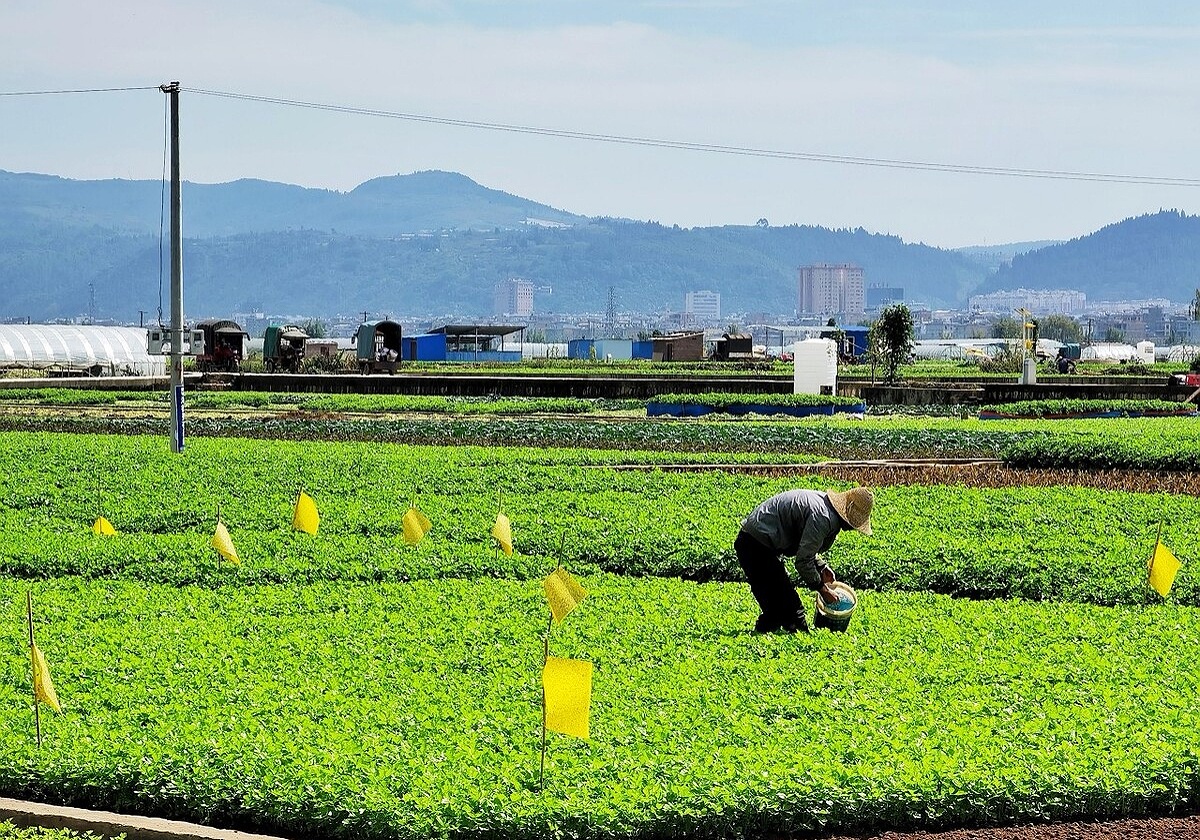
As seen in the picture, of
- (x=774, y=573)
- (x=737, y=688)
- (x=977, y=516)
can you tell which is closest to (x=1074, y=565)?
(x=977, y=516)

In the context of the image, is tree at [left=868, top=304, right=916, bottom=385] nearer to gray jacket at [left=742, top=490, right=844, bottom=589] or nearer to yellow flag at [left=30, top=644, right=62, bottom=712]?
gray jacket at [left=742, top=490, right=844, bottom=589]

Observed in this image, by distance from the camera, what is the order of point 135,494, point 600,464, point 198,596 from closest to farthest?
point 198,596, point 135,494, point 600,464

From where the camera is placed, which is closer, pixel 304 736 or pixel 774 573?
pixel 304 736

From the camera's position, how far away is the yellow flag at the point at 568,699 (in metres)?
7.32

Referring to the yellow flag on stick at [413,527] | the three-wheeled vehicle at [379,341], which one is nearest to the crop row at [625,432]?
the yellow flag on stick at [413,527]

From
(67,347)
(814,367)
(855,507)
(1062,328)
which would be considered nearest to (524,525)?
(855,507)

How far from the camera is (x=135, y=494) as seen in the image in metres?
18.0

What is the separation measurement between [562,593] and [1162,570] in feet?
16.6

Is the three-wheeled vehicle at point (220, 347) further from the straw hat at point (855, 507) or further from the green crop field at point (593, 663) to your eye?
the straw hat at point (855, 507)

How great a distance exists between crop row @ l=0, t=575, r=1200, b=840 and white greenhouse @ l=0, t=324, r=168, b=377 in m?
60.6

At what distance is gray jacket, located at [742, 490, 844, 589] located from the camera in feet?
33.0

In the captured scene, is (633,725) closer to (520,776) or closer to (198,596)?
(520,776)

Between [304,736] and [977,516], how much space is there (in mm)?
9954

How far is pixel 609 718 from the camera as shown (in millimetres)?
8547
